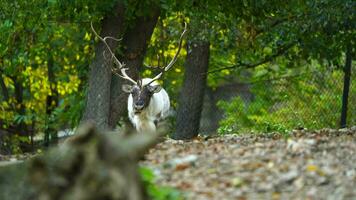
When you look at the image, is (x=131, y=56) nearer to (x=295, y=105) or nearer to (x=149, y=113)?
(x=149, y=113)

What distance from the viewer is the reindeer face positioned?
14.3 metres

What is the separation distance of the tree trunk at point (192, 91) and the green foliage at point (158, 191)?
933cm

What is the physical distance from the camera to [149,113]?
1473cm

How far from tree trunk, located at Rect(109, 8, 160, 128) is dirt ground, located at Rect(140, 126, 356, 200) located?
667cm

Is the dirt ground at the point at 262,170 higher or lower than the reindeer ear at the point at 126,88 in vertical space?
lower

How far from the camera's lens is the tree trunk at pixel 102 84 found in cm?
1475

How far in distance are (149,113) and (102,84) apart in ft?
3.08

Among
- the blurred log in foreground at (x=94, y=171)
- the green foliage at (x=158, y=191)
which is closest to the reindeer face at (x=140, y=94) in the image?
the green foliage at (x=158, y=191)

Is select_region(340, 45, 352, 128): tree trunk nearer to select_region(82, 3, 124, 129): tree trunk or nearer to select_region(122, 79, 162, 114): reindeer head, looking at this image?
select_region(122, 79, 162, 114): reindeer head

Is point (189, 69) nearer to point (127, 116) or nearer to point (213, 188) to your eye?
point (127, 116)

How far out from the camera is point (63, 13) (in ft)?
45.8

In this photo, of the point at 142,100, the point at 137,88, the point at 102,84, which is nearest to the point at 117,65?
the point at 102,84

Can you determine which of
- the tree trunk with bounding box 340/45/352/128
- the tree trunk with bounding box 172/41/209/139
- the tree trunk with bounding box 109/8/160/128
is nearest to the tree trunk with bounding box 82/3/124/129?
the tree trunk with bounding box 109/8/160/128

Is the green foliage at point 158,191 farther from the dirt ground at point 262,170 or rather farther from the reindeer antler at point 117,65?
the reindeer antler at point 117,65
